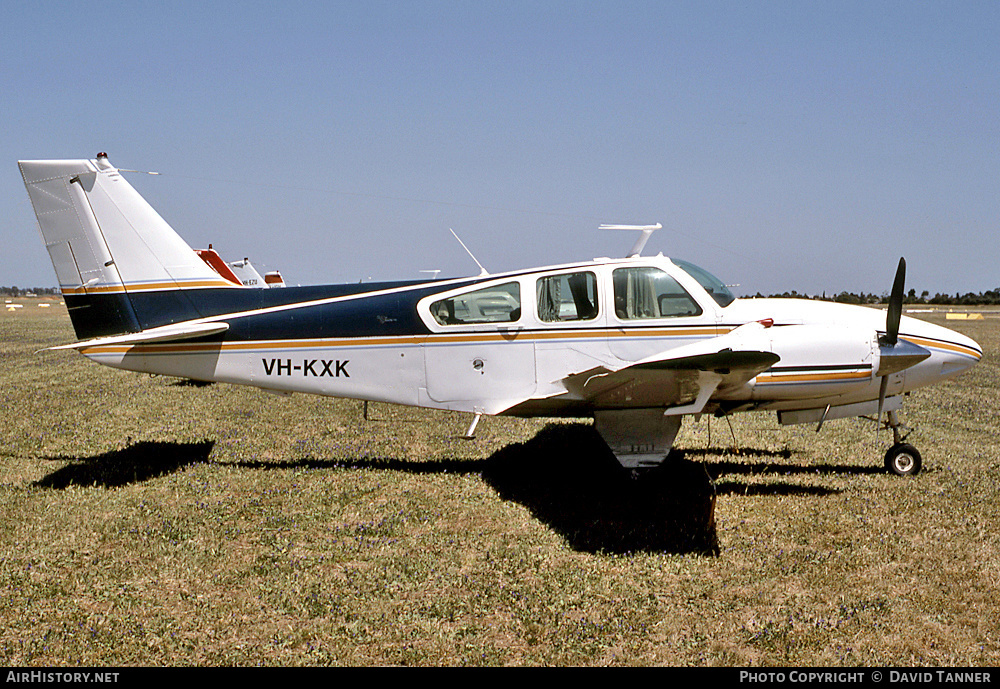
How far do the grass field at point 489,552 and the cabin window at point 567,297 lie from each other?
6.56 ft

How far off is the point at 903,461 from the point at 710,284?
10.7 ft

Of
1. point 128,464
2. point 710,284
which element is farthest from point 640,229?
point 128,464

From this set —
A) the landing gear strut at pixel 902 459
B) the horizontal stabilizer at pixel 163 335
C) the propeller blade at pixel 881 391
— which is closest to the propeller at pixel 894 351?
the propeller blade at pixel 881 391

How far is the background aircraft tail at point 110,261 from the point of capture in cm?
793

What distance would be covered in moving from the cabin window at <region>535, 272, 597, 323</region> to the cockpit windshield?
102cm

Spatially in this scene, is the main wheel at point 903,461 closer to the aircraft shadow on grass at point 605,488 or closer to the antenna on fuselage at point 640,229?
the aircraft shadow on grass at point 605,488

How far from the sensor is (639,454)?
7.05 meters

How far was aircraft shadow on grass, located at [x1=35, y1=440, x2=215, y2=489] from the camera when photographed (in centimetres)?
773

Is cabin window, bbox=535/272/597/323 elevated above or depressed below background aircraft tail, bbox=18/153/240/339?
below

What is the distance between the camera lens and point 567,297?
732 centimetres

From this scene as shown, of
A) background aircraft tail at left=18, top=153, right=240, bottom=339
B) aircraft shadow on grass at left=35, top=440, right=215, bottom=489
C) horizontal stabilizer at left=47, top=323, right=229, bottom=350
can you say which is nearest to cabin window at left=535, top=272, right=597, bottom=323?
horizontal stabilizer at left=47, top=323, right=229, bottom=350

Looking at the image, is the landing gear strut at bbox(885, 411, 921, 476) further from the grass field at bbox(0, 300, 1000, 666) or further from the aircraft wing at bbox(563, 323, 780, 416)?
the aircraft wing at bbox(563, 323, 780, 416)
